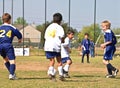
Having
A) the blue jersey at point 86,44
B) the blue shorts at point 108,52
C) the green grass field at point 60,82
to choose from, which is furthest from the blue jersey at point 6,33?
the blue jersey at point 86,44

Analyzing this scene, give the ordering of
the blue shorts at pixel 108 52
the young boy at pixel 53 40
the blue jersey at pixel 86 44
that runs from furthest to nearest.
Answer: the blue jersey at pixel 86 44 < the blue shorts at pixel 108 52 < the young boy at pixel 53 40

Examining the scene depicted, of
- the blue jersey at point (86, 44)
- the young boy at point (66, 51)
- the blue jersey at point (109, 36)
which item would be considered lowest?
the blue jersey at point (86, 44)

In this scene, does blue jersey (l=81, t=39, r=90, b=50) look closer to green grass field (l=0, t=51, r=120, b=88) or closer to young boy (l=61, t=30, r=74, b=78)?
green grass field (l=0, t=51, r=120, b=88)

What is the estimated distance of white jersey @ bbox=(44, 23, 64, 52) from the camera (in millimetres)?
12031

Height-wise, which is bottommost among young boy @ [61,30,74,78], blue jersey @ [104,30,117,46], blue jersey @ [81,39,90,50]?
blue jersey @ [81,39,90,50]

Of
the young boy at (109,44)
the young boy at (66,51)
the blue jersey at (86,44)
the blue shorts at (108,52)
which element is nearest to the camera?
the young boy at (109,44)

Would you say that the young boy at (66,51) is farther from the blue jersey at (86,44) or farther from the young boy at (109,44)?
the blue jersey at (86,44)

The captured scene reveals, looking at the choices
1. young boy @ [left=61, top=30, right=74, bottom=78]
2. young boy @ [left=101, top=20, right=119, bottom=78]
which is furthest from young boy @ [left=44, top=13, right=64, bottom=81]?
→ young boy @ [left=101, top=20, right=119, bottom=78]

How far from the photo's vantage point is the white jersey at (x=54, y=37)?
12.0 metres

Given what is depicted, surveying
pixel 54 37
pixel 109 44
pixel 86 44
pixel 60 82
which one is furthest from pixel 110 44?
pixel 86 44

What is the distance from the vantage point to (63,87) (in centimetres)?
1017

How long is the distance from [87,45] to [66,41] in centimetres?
1453

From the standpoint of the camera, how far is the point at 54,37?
39.6ft

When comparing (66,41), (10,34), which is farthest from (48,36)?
(66,41)
